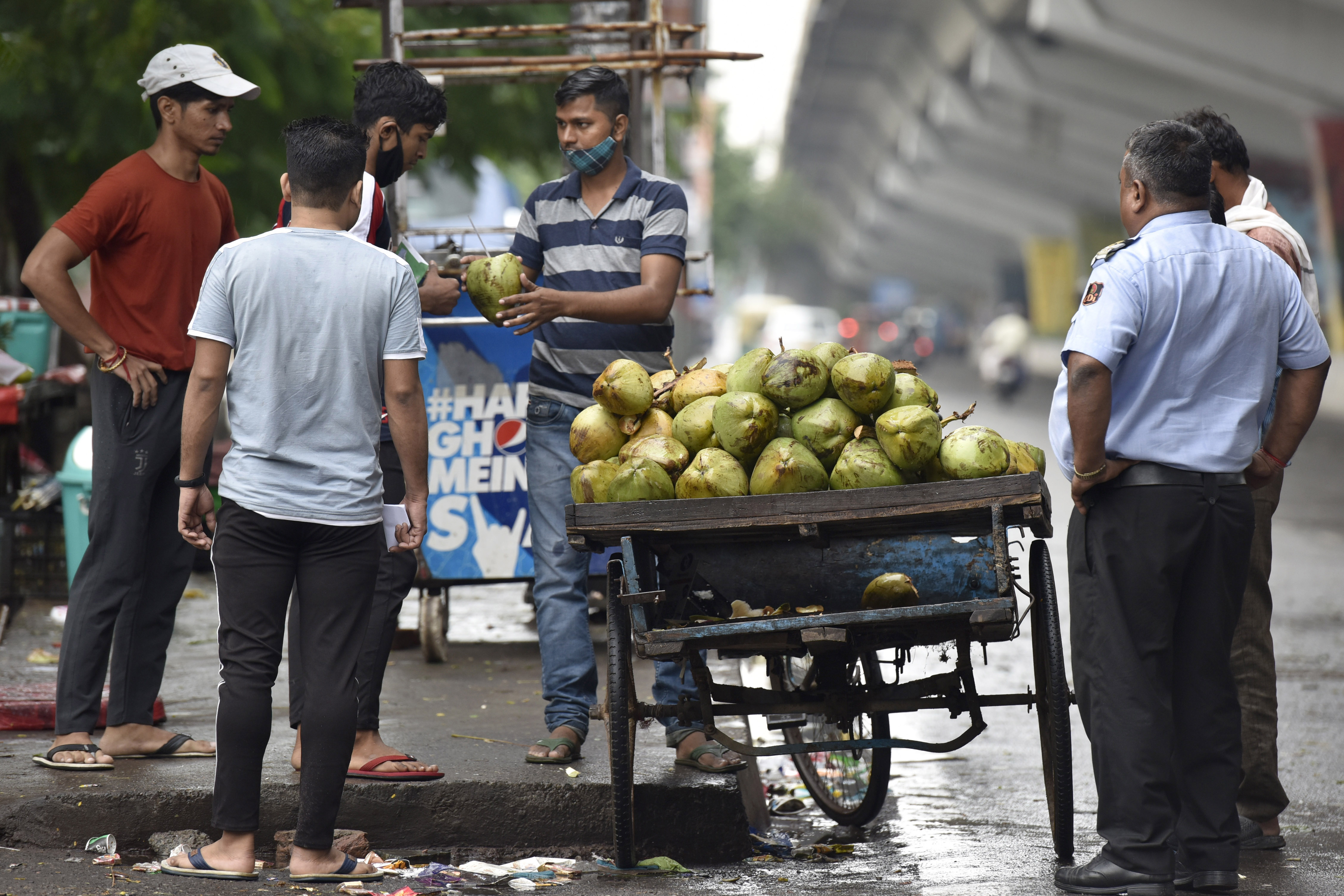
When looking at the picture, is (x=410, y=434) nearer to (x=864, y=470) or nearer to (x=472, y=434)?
(x=864, y=470)

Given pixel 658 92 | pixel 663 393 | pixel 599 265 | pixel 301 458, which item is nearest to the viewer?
pixel 301 458

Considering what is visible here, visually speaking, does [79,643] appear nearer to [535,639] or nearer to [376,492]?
[376,492]

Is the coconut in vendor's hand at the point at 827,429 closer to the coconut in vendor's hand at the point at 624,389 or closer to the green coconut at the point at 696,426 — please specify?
the green coconut at the point at 696,426

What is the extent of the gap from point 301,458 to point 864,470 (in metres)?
1.40

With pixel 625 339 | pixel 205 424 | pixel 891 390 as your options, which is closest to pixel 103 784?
pixel 205 424

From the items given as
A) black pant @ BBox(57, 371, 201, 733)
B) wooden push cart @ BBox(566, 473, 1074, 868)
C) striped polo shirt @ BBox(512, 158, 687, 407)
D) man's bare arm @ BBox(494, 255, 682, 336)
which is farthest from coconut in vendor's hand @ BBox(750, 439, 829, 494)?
black pant @ BBox(57, 371, 201, 733)

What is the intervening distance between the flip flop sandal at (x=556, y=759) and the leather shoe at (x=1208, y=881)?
5.78ft

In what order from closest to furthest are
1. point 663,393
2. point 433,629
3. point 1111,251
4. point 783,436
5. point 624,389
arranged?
point 1111,251 < point 783,436 < point 624,389 < point 663,393 < point 433,629

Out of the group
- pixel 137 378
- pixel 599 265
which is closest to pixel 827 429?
pixel 599 265

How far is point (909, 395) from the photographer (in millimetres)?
3984

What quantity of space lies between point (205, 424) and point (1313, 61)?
19.8m

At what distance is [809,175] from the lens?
68875 mm

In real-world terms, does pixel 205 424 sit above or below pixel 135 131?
below

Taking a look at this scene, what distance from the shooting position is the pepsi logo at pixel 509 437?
637 centimetres
